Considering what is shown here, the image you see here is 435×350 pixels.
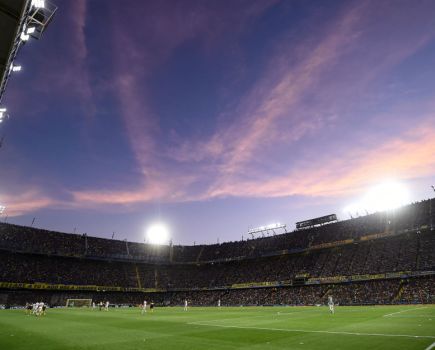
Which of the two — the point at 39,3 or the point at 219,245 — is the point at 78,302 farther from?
the point at 39,3

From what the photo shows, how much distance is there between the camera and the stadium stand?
55.1m

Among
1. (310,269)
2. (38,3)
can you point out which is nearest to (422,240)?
(310,269)

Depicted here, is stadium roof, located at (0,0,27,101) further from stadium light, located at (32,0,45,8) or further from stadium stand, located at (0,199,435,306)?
stadium stand, located at (0,199,435,306)

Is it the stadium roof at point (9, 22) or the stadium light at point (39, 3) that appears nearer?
the stadium roof at point (9, 22)

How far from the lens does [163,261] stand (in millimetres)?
96812

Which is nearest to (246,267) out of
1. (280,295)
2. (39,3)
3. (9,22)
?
(280,295)

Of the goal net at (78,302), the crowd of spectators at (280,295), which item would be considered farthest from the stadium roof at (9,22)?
the goal net at (78,302)

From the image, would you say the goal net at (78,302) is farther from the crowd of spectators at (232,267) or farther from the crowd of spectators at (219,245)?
the crowd of spectators at (219,245)

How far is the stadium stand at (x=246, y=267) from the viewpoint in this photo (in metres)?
55.1

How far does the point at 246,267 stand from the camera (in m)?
84.4

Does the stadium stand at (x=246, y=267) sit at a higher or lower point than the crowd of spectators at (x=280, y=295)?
higher

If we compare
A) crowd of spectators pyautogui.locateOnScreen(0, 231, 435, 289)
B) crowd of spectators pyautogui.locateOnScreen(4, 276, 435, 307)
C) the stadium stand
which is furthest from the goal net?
crowd of spectators pyautogui.locateOnScreen(0, 231, 435, 289)

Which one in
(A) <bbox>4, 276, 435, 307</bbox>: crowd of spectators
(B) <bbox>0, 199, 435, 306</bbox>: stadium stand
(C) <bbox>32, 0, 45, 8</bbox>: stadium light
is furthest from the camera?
(B) <bbox>0, 199, 435, 306</bbox>: stadium stand

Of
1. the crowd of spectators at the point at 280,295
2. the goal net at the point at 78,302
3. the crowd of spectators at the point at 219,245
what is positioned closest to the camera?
the crowd of spectators at the point at 280,295
